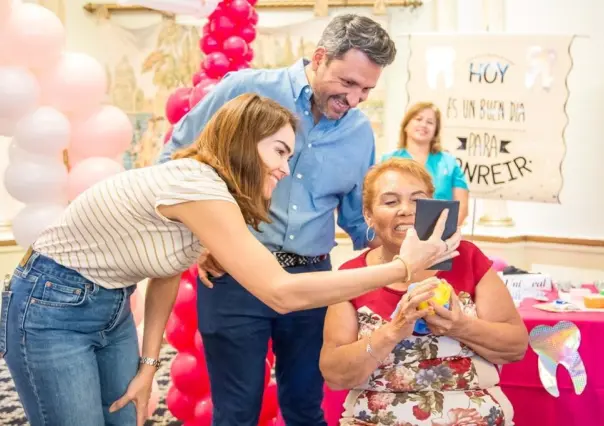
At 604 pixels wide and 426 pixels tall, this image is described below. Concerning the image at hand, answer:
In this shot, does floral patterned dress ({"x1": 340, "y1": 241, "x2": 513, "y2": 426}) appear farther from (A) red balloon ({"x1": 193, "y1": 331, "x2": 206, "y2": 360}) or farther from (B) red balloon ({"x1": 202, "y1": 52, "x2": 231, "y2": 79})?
(B) red balloon ({"x1": 202, "y1": 52, "x2": 231, "y2": 79})

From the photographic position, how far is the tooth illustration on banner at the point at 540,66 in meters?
4.84

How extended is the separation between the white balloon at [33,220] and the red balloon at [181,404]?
897 millimetres

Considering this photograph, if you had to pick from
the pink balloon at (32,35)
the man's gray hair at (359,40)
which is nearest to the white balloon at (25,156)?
the pink balloon at (32,35)

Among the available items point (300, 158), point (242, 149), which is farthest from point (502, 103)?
point (242, 149)

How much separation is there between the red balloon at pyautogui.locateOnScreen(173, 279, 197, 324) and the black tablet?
5.15 ft

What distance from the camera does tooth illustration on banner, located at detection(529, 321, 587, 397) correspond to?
235cm

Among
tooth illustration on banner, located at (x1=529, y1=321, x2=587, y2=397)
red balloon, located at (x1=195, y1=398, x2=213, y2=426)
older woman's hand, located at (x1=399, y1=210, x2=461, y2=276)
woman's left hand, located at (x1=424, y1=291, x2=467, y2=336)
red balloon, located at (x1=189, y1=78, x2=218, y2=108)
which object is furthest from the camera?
red balloon, located at (x1=195, y1=398, x2=213, y2=426)

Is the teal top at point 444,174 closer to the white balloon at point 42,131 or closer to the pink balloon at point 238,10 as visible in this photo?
the pink balloon at point 238,10

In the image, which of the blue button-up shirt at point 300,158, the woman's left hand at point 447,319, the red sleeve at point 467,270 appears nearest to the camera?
the woman's left hand at point 447,319

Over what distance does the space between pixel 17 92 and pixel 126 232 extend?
187cm

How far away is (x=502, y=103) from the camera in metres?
4.91

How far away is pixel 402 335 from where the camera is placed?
6.12 feet

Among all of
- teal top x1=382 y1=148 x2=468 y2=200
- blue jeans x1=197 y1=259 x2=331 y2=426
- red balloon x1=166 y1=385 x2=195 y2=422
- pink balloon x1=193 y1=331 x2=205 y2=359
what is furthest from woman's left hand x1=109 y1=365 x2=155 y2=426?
teal top x1=382 y1=148 x2=468 y2=200

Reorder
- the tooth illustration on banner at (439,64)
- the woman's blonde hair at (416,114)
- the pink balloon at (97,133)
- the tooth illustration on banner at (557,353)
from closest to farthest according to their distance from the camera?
the tooth illustration on banner at (557,353) → the pink balloon at (97,133) → the woman's blonde hair at (416,114) → the tooth illustration on banner at (439,64)
